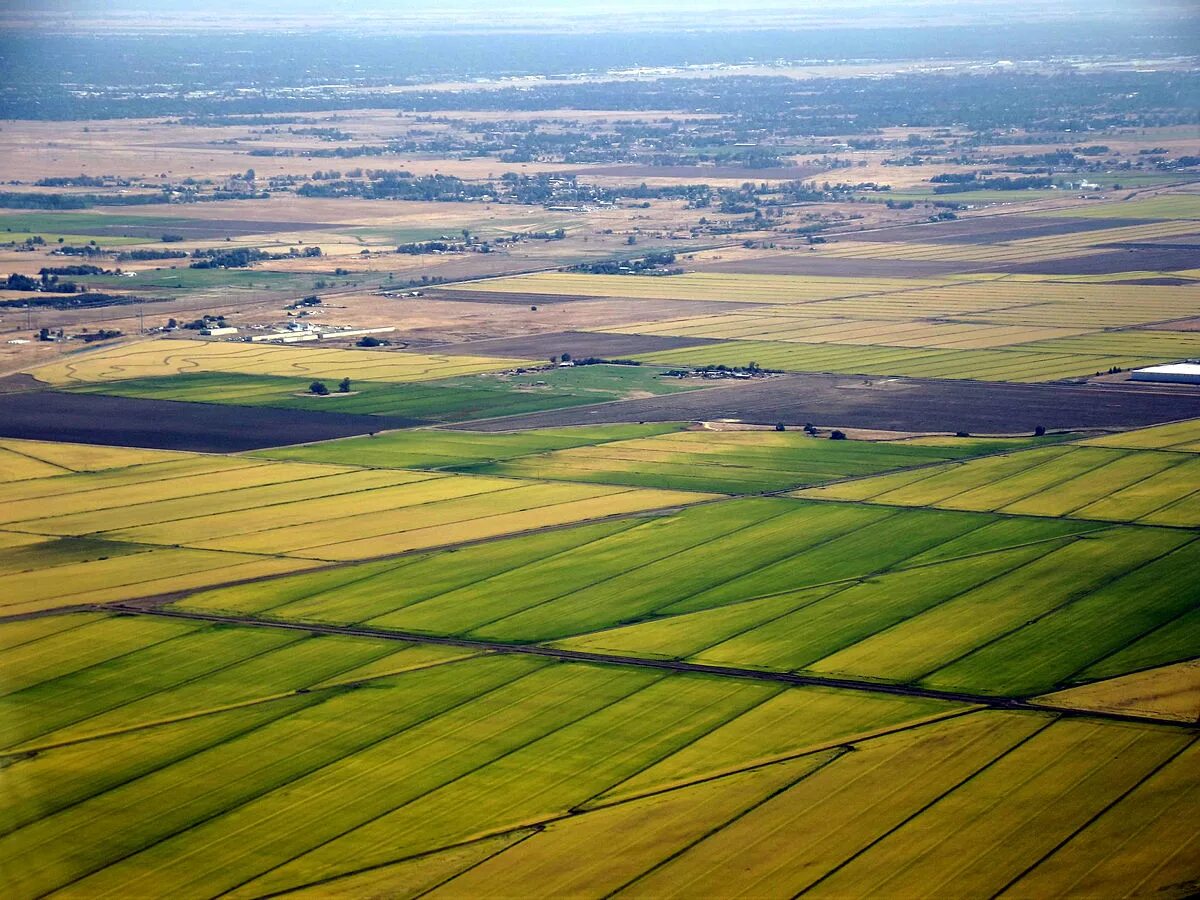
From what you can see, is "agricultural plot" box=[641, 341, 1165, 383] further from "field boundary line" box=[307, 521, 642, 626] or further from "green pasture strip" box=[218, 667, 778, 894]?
"green pasture strip" box=[218, 667, 778, 894]

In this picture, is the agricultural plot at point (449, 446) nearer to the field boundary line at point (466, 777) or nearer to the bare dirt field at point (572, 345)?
the bare dirt field at point (572, 345)

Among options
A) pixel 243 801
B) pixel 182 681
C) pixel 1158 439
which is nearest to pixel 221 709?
pixel 182 681

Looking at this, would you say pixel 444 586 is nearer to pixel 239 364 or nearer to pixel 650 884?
pixel 650 884

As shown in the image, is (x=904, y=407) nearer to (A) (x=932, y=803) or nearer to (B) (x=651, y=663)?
(B) (x=651, y=663)

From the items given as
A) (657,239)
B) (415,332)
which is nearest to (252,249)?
(657,239)

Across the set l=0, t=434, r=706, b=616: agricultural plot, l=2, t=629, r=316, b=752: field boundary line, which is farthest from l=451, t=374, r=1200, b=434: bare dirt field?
l=2, t=629, r=316, b=752: field boundary line

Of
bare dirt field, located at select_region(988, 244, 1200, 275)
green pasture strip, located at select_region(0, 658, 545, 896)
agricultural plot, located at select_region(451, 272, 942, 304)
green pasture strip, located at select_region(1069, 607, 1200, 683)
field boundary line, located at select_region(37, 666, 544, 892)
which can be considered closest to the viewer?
field boundary line, located at select_region(37, 666, 544, 892)
